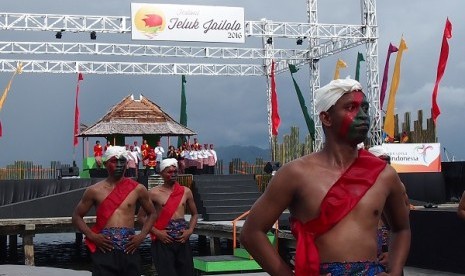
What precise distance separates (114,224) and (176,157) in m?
23.2

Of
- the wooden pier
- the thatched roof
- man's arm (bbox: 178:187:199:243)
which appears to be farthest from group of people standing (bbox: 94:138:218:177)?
man's arm (bbox: 178:187:199:243)

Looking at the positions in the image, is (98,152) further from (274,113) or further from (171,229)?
(171,229)

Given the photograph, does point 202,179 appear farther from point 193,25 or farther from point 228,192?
point 193,25

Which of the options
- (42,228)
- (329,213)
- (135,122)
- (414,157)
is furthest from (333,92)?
(135,122)

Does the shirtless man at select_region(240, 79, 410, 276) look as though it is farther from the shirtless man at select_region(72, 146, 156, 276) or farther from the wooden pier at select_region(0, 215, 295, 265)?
the wooden pier at select_region(0, 215, 295, 265)

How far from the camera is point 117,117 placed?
36.7 m

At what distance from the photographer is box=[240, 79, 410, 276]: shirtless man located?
3.30 m

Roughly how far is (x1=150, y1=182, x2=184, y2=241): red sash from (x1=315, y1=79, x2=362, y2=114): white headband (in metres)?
6.37

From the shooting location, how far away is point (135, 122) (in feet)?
119

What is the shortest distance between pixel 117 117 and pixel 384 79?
40.3ft

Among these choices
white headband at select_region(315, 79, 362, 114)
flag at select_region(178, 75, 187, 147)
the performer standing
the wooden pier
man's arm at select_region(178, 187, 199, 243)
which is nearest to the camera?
white headband at select_region(315, 79, 362, 114)

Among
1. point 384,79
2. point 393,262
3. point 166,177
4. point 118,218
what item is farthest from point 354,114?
point 384,79

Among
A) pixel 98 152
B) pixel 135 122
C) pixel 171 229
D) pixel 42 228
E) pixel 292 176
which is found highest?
pixel 135 122

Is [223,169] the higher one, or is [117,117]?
[117,117]
